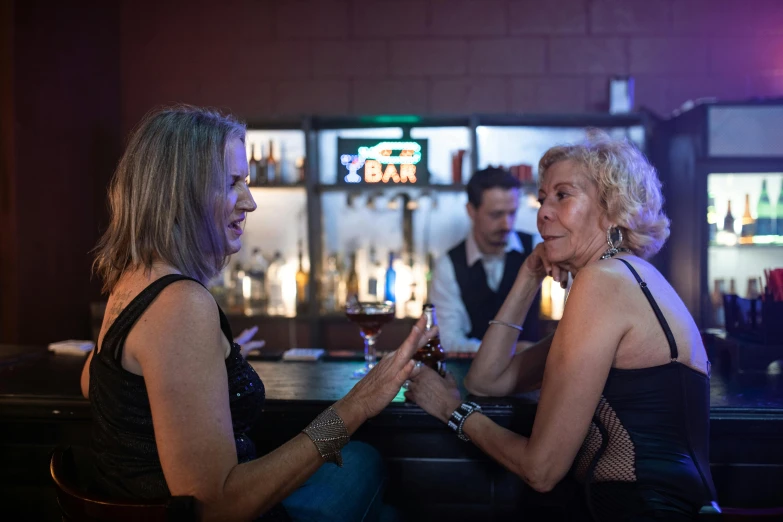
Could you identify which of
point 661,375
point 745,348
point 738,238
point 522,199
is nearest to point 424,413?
point 661,375

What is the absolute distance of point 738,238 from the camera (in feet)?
13.0

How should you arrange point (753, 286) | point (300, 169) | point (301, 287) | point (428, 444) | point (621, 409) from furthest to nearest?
point (301, 287) < point (300, 169) < point (753, 286) < point (428, 444) < point (621, 409)

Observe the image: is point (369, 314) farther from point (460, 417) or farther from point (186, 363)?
point (186, 363)

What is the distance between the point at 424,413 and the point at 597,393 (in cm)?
46

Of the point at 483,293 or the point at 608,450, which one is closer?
the point at 608,450

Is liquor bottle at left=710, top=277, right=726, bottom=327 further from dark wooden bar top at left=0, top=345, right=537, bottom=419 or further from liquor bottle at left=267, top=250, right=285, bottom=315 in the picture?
liquor bottle at left=267, top=250, right=285, bottom=315

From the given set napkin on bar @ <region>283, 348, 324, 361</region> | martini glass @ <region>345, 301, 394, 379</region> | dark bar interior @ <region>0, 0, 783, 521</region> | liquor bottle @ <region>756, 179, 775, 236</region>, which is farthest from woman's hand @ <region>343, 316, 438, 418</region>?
liquor bottle @ <region>756, 179, 775, 236</region>

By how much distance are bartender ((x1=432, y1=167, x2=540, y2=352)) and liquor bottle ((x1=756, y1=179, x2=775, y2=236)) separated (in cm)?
156

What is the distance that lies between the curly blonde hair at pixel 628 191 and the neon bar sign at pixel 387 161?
2341 millimetres

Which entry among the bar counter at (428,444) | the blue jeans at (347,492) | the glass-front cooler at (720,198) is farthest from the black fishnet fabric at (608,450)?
the glass-front cooler at (720,198)

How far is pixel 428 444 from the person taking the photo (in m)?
1.77

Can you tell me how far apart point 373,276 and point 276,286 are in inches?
24.5

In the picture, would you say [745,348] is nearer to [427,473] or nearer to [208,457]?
[427,473]

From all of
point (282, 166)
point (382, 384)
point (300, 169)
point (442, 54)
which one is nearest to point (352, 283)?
point (300, 169)
